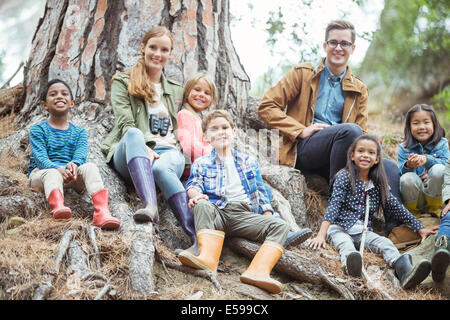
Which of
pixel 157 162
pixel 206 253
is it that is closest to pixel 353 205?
pixel 206 253

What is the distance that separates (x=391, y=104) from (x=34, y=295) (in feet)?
31.8

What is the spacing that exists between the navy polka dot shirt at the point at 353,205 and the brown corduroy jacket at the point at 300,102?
2.67ft

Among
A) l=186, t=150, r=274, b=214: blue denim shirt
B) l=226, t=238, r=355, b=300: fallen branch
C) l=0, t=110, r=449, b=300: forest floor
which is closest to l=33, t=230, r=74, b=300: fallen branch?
l=0, t=110, r=449, b=300: forest floor

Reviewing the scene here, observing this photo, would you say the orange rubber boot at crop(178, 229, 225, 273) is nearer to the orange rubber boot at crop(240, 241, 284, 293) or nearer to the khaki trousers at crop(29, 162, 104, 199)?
the orange rubber boot at crop(240, 241, 284, 293)

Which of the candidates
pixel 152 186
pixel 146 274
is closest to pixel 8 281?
pixel 146 274

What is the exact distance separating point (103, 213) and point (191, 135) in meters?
1.09

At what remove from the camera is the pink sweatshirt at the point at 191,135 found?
155 inches

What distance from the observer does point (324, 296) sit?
10.3ft

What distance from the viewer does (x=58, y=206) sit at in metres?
3.22

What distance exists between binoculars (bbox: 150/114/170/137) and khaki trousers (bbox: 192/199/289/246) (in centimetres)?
95

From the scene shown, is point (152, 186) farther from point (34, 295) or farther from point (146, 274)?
point (34, 295)

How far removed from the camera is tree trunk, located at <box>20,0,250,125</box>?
4.53 meters

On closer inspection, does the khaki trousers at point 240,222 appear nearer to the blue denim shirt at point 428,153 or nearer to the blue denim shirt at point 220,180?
the blue denim shirt at point 220,180

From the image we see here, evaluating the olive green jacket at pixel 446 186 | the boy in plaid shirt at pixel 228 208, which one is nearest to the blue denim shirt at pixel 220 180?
the boy in plaid shirt at pixel 228 208
